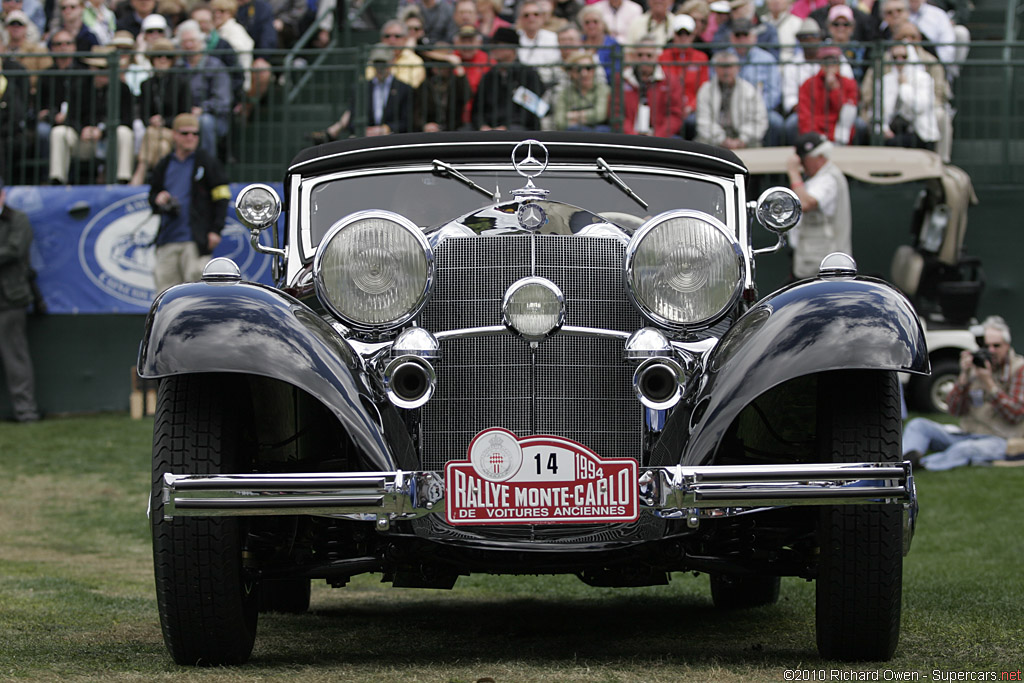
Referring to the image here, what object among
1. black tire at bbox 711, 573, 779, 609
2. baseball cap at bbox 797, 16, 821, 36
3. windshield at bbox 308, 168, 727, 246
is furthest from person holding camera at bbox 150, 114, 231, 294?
black tire at bbox 711, 573, 779, 609

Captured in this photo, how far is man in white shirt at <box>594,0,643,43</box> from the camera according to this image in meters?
14.1

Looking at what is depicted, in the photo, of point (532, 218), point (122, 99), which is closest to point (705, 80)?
point (122, 99)

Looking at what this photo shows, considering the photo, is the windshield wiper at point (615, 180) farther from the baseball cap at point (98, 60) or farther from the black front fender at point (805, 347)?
the baseball cap at point (98, 60)

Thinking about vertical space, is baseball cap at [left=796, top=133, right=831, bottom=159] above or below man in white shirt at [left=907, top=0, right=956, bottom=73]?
below

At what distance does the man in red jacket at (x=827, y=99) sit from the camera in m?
12.6

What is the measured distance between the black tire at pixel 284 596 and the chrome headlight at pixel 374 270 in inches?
78.7

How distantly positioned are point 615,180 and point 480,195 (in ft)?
1.69

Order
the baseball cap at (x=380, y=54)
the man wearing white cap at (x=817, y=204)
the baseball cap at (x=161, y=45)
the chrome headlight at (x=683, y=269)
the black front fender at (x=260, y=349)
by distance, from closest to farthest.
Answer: the black front fender at (x=260, y=349) → the chrome headlight at (x=683, y=269) → the man wearing white cap at (x=817, y=204) → the baseball cap at (x=380, y=54) → the baseball cap at (x=161, y=45)

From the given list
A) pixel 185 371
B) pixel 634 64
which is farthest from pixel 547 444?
pixel 634 64

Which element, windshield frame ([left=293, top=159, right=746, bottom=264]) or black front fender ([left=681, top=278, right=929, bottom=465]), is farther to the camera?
windshield frame ([left=293, top=159, right=746, bottom=264])

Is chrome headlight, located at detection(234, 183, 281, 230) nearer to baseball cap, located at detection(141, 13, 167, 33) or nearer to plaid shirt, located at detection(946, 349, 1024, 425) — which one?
plaid shirt, located at detection(946, 349, 1024, 425)

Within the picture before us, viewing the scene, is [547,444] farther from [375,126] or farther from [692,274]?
[375,126]

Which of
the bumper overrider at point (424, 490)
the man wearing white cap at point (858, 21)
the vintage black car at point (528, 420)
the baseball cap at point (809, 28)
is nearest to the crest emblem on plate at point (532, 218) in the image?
the vintage black car at point (528, 420)

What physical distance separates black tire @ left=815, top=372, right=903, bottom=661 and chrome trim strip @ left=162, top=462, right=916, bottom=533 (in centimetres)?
22
